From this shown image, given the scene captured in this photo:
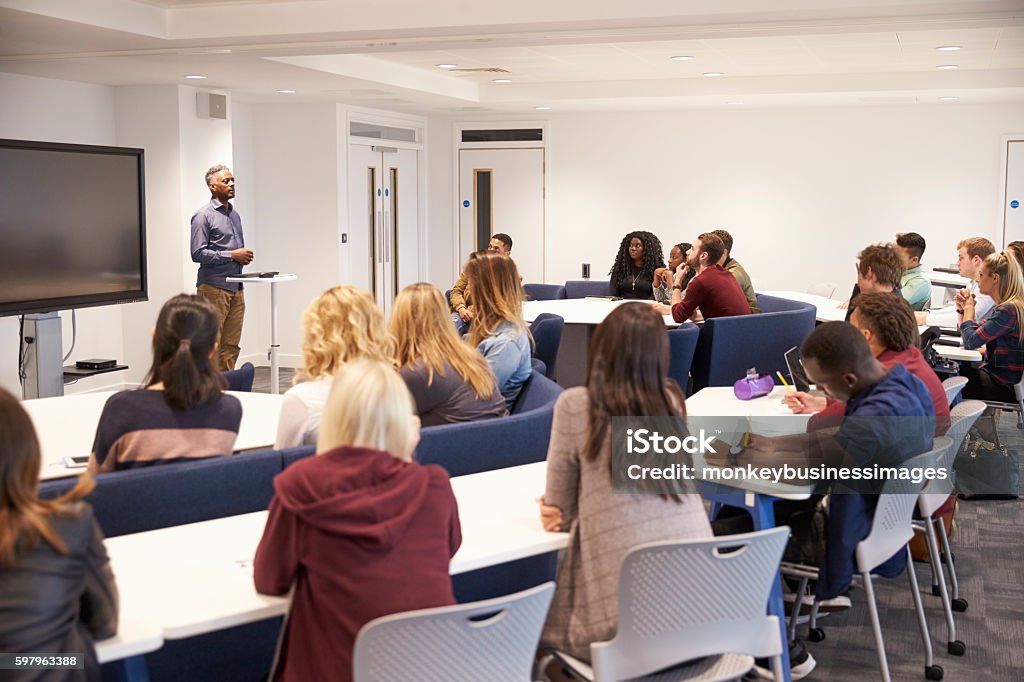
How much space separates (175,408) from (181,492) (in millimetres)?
338

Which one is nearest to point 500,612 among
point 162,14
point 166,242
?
point 162,14

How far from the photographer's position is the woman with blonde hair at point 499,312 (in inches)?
183

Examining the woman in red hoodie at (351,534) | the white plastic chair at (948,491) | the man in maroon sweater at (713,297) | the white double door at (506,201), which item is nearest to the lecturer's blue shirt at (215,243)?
the man in maroon sweater at (713,297)

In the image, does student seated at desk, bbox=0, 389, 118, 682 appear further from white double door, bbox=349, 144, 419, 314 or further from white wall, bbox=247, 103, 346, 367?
white double door, bbox=349, 144, 419, 314

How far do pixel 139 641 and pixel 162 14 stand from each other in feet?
17.3

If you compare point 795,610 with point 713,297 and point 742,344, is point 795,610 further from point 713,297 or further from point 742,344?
point 713,297

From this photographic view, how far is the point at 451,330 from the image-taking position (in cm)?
392

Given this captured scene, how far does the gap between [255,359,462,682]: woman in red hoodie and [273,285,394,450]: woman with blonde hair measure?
3.40 ft

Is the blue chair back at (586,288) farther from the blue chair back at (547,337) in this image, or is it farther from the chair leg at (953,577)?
the chair leg at (953,577)

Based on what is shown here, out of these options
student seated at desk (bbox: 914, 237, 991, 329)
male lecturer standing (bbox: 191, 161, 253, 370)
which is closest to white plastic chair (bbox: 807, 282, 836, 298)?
student seated at desk (bbox: 914, 237, 991, 329)

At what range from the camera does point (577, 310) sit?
760cm

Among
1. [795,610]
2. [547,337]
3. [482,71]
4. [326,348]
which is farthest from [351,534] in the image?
[482,71]

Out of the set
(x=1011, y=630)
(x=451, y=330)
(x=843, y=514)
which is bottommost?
(x=1011, y=630)

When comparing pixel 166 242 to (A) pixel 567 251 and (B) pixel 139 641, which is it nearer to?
(A) pixel 567 251
